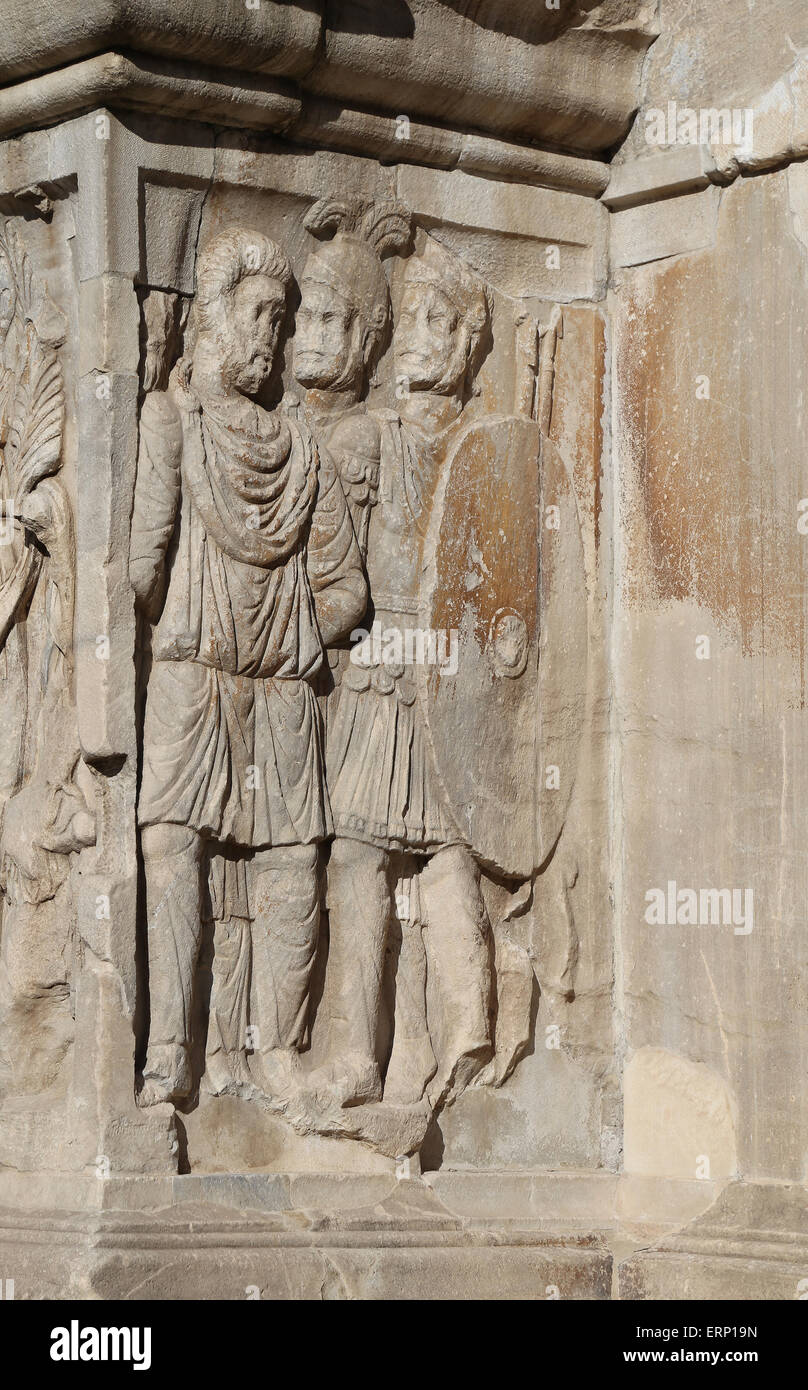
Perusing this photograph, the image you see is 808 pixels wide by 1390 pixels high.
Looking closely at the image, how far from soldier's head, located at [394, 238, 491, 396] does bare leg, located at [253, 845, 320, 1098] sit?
1.58 m

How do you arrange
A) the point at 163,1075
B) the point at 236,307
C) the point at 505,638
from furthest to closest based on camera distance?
1. the point at 505,638
2. the point at 236,307
3. the point at 163,1075

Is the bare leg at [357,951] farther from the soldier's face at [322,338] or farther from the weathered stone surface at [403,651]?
the soldier's face at [322,338]

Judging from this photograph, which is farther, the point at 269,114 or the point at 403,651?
the point at 403,651

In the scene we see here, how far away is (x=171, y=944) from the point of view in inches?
276

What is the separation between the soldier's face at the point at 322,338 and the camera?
24.6ft

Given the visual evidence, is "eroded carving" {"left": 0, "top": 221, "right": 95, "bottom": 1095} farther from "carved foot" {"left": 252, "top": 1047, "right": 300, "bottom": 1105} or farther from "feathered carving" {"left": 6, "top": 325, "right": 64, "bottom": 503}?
"carved foot" {"left": 252, "top": 1047, "right": 300, "bottom": 1105}

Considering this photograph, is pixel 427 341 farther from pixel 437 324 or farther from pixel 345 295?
pixel 345 295

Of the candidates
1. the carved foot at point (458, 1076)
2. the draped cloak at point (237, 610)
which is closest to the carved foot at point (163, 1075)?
the draped cloak at point (237, 610)

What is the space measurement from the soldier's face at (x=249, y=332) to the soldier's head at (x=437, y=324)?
1.79ft

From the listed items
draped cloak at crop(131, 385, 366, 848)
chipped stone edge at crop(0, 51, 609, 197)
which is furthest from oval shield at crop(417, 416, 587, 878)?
chipped stone edge at crop(0, 51, 609, 197)

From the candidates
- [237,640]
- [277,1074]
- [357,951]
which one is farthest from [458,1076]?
[237,640]

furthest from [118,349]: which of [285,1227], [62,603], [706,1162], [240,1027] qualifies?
[706,1162]

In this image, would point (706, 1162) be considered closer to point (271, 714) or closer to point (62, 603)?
point (271, 714)

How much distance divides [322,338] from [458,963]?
197 cm
